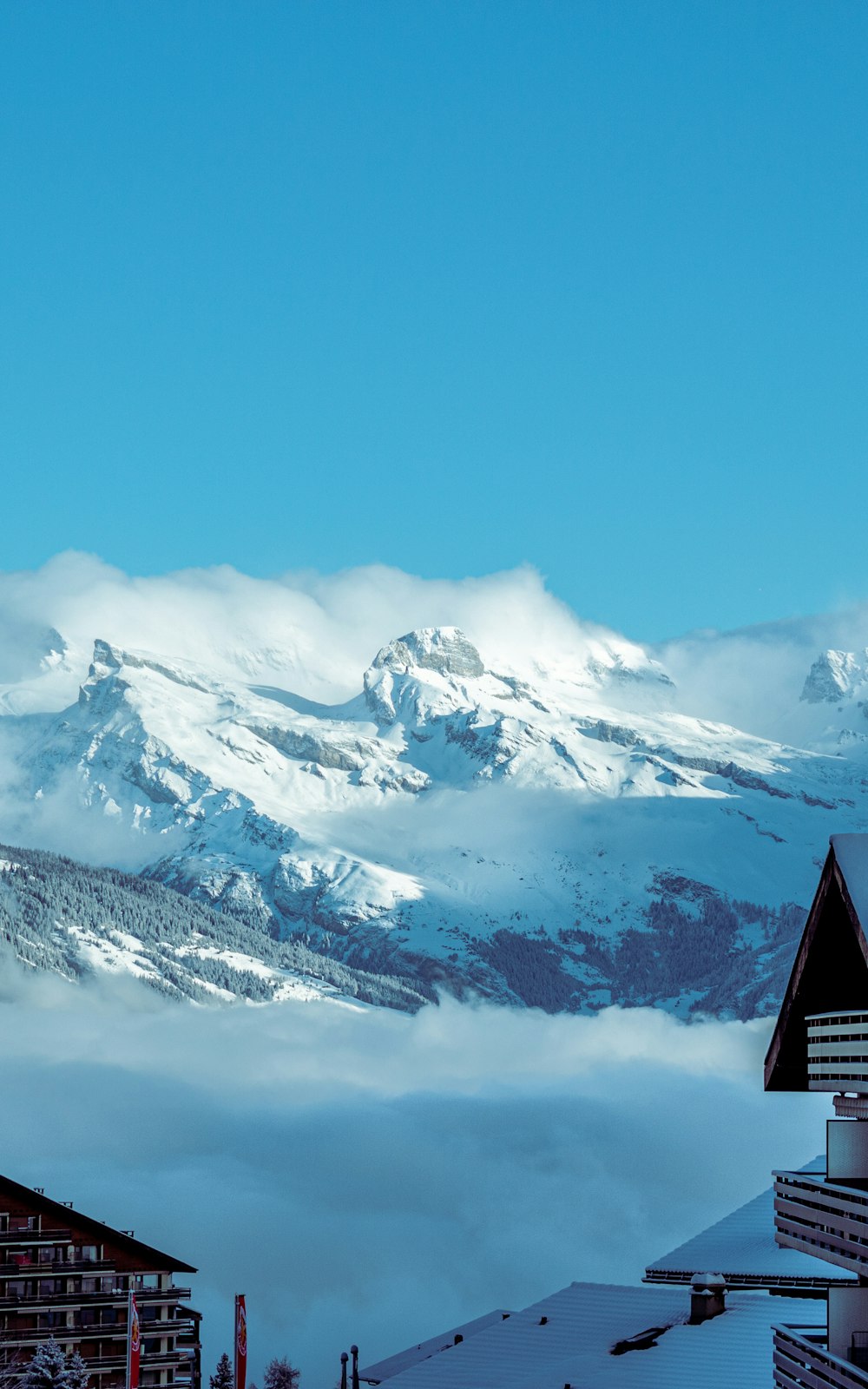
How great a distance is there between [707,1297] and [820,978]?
110ft

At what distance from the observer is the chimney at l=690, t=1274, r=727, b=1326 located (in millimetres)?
75875

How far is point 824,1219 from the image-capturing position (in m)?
44.9

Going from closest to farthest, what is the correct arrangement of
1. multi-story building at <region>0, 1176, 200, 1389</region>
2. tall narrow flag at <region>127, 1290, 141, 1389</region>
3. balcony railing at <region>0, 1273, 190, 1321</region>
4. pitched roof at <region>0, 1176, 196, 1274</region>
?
tall narrow flag at <region>127, 1290, 141, 1389</region>
multi-story building at <region>0, 1176, 200, 1389</region>
balcony railing at <region>0, 1273, 190, 1321</region>
pitched roof at <region>0, 1176, 196, 1274</region>

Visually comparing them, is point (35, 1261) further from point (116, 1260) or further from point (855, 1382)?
point (855, 1382)

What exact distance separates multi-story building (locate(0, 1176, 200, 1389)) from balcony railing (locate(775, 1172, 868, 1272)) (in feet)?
219

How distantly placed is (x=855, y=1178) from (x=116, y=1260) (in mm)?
74725

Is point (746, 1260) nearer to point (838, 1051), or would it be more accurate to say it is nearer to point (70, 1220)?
point (838, 1051)

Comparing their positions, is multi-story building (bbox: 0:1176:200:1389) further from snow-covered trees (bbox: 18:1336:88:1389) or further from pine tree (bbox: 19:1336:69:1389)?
pine tree (bbox: 19:1336:69:1389)

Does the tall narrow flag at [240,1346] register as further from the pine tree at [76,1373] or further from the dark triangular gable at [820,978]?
the dark triangular gable at [820,978]

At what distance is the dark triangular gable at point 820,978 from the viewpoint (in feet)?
148

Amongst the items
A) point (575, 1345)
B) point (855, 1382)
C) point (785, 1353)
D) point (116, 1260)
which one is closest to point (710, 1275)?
point (575, 1345)

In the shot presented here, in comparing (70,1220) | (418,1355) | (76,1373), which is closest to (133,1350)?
(76,1373)

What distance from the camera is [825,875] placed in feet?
147

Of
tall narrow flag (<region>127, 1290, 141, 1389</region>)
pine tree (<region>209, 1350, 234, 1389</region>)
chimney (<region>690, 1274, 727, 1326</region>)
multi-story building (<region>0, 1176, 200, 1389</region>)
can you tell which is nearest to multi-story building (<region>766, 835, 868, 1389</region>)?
chimney (<region>690, 1274, 727, 1326</region>)
